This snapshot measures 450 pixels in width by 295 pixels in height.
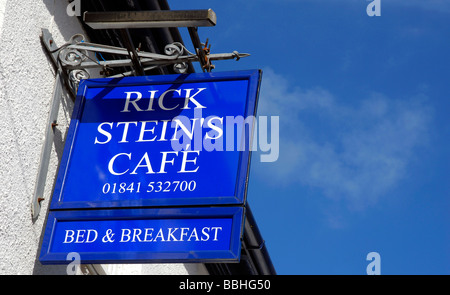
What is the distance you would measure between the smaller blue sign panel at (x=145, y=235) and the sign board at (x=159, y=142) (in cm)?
8

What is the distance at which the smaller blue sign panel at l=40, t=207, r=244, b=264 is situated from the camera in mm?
5059

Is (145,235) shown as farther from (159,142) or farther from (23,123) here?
(23,123)

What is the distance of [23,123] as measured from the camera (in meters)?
5.87

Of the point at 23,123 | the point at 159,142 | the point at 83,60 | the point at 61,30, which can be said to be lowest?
the point at 159,142

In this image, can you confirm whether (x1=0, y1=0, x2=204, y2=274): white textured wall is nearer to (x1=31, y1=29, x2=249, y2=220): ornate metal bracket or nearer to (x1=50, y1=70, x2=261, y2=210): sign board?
(x1=31, y1=29, x2=249, y2=220): ornate metal bracket

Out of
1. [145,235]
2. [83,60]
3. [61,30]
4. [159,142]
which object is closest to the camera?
[145,235]

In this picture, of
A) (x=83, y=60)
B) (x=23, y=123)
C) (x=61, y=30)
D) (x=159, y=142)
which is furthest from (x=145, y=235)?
(x=61, y=30)

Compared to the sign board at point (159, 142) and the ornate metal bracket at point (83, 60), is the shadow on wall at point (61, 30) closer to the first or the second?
the ornate metal bracket at point (83, 60)

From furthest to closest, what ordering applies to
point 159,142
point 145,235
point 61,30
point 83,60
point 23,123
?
point 61,30 → point 83,60 → point 23,123 → point 159,142 → point 145,235

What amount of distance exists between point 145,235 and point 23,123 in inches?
53.9

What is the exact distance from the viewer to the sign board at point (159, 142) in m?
5.39
